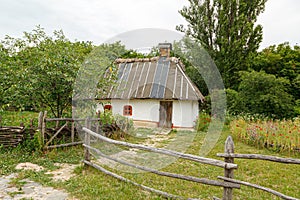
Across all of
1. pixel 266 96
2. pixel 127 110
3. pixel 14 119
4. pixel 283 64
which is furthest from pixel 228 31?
pixel 14 119

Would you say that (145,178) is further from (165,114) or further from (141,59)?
(141,59)

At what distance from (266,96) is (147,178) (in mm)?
8984

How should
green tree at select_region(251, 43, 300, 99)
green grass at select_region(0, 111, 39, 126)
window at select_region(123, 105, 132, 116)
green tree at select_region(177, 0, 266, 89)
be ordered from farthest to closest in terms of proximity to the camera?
green tree at select_region(177, 0, 266, 89)
green tree at select_region(251, 43, 300, 99)
window at select_region(123, 105, 132, 116)
green grass at select_region(0, 111, 39, 126)

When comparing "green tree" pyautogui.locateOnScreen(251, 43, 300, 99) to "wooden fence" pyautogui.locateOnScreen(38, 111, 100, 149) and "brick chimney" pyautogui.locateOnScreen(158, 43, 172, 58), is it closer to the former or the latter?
"brick chimney" pyautogui.locateOnScreen(158, 43, 172, 58)

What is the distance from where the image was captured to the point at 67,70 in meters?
6.50

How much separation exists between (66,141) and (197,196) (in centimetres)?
438

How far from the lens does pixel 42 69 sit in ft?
20.0

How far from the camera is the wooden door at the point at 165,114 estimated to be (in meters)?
12.3

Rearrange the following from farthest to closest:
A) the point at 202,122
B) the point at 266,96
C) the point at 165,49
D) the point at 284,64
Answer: the point at 284,64
the point at 165,49
the point at 202,122
the point at 266,96

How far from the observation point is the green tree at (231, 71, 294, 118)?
11.2 m

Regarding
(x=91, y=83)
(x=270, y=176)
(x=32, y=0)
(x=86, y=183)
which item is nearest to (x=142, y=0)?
(x=91, y=83)

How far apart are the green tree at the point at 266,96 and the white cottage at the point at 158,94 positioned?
261 cm

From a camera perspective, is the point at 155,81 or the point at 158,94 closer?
the point at 158,94

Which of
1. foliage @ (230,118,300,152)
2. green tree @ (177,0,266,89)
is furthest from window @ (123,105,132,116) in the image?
green tree @ (177,0,266,89)
